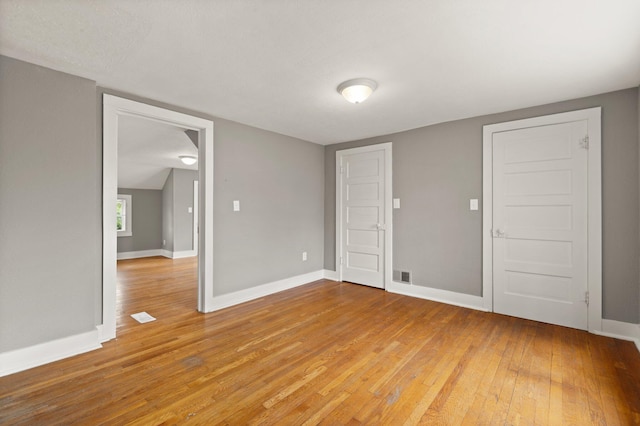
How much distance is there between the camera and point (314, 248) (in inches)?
197

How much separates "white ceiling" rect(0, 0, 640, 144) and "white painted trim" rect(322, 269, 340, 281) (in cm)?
291

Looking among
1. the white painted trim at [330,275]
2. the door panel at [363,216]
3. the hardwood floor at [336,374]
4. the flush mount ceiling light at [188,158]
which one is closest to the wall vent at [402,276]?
the door panel at [363,216]

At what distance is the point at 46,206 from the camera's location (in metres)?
2.37

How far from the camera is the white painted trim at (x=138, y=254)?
7.32 m

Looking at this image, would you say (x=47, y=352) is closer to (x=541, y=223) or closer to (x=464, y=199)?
(x=464, y=199)

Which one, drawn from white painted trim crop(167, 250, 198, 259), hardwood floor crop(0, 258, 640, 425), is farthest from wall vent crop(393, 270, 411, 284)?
white painted trim crop(167, 250, 198, 259)

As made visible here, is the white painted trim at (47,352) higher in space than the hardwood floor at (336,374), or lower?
higher

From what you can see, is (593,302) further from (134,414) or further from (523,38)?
(134,414)

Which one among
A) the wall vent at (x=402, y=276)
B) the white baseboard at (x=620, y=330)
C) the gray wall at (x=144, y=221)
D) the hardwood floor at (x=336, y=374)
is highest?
the gray wall at (x=144, y=221)

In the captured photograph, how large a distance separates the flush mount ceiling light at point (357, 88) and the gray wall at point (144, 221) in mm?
7111

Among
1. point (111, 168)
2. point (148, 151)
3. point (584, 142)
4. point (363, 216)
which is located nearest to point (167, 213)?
point (148, 151)

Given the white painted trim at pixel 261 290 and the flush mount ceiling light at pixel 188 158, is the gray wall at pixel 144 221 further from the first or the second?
the white painted trim at pixel 261 290

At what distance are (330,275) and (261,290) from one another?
4.63 feet

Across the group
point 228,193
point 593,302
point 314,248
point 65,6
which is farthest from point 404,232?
point 65,6
